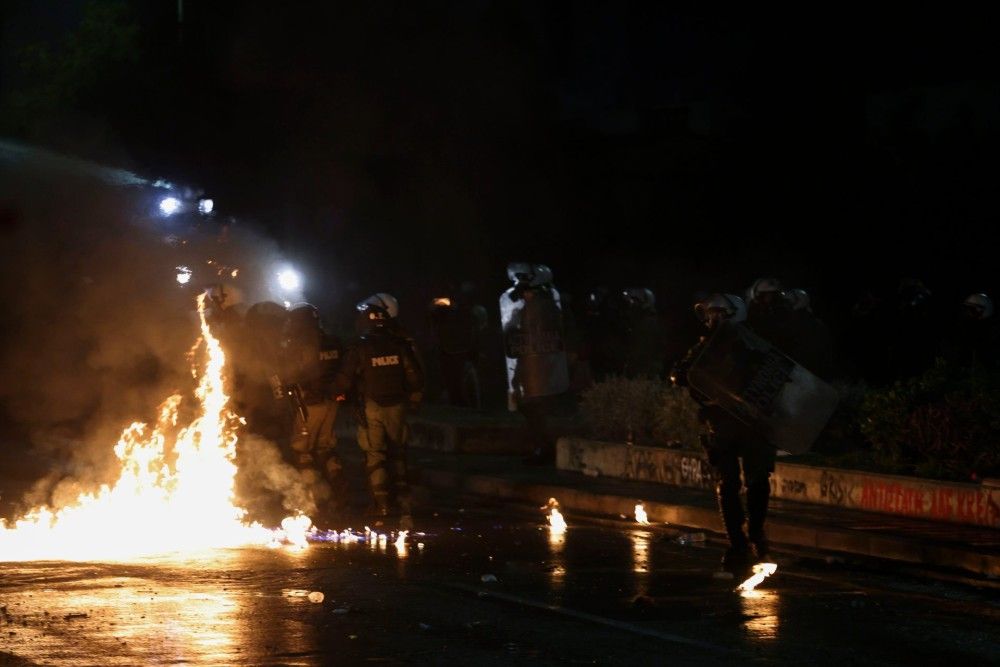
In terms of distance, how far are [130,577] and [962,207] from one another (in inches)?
561

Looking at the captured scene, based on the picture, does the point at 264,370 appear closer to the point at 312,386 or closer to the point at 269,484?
the point at 269,484

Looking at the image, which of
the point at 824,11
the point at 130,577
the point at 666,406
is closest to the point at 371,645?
the point at 130,577

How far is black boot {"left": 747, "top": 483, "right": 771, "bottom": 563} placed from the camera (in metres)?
10.3

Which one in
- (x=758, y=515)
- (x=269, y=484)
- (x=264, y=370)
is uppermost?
(x=264, y=370)

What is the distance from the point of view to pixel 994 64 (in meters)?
25.3

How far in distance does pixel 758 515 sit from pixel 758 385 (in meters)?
0.87

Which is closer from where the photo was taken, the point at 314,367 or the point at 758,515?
the point at 758,515

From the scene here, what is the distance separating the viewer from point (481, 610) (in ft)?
28.3

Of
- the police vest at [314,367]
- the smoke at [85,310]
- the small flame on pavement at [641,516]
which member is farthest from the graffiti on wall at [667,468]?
the smoke at [85,310]

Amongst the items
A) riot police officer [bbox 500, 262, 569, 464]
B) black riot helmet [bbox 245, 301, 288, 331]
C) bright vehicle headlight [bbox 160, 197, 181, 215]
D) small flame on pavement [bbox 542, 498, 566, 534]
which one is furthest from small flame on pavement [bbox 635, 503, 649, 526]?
bright vehicle headlight [bbox 160, 197, 181, 215]

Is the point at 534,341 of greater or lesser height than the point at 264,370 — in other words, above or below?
above

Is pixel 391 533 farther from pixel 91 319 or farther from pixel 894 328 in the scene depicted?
pixel 91 319

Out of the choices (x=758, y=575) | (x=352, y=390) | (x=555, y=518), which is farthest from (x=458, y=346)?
(x=758, y=575)

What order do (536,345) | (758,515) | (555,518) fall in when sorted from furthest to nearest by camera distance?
(536,345)
(555,518)
(758,515)
